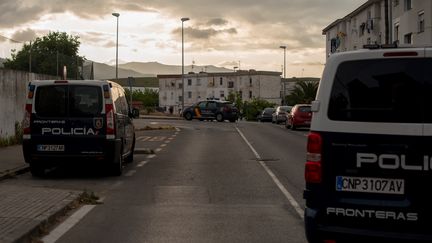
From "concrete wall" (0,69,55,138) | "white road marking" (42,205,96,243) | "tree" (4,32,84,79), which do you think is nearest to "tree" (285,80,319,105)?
"tree" (4,32,84,79)

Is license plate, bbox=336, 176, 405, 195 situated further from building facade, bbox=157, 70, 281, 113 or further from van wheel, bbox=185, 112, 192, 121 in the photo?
building facade, bbox=157, 70, 281, 113

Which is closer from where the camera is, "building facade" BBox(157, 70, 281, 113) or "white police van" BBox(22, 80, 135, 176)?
"white police van" BBox(22, 80, 135, 176)

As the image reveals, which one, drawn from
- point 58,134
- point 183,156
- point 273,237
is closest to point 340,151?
point 273,237

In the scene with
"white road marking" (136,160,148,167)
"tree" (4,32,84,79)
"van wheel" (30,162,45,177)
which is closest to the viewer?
"van wheel" (30,162,45,177)

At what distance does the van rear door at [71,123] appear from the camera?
12.2m

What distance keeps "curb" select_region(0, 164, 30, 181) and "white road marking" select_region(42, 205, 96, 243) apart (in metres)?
3.69

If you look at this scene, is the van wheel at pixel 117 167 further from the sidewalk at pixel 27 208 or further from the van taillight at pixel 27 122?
the sidewalk at pixel 27 208

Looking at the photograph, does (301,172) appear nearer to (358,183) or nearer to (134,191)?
(134,191)

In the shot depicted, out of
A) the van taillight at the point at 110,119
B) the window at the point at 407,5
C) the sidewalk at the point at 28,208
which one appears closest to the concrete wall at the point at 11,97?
the sidewalk at the point at 28,208

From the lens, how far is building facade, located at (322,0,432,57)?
39603mm

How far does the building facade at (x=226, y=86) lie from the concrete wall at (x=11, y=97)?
102 metres

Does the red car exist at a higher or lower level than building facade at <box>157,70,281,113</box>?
lower

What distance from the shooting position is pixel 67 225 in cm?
766

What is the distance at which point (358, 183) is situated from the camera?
5090mm
